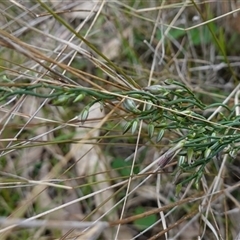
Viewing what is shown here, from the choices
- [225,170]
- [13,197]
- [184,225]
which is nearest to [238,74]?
[225,170]

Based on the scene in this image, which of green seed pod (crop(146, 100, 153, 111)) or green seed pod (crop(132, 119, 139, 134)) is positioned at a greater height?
green seed pod (crop(146, 100, 153, 111))

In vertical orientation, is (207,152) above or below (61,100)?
below

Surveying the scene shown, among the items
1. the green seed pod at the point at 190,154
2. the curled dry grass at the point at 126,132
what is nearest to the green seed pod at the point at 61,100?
the curled dry grass at the point at 126,132

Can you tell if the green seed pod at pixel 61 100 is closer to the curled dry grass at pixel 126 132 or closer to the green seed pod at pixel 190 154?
the curled dry grass at pixel 126 132

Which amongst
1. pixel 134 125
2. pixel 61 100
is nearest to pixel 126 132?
pixel 134 125

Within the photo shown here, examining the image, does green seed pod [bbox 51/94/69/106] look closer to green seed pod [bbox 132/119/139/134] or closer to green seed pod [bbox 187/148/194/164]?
green seed pod [bbox 132/119/139/134]

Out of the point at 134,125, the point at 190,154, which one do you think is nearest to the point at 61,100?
the point at 134,125

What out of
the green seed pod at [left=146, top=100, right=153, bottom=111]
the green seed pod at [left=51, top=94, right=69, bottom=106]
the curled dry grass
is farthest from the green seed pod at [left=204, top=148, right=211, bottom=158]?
the green seed pod at [left=51, top=94, right=69, bottom=106]

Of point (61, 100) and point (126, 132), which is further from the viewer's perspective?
point (126, 132)

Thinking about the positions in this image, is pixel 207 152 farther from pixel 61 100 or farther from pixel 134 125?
pixel 61 100
